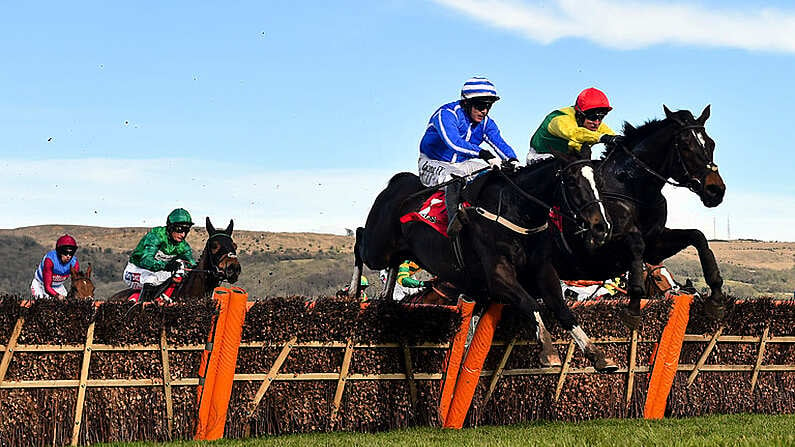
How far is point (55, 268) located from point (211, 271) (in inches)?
145

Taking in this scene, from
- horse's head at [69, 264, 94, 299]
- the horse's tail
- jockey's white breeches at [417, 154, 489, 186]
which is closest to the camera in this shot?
jockey's white breeches at [417, 154, 489, 186]

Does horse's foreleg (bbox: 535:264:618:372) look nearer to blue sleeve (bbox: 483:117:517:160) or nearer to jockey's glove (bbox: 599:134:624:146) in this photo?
jockey's glove (bbox: 599:134:624:146)

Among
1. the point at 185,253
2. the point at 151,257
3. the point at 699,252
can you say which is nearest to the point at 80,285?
the point at 151,257

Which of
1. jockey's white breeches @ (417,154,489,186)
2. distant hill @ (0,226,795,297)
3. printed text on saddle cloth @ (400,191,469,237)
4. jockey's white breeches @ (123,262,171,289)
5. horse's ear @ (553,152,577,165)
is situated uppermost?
horse's ear @ (553,152,577,165)

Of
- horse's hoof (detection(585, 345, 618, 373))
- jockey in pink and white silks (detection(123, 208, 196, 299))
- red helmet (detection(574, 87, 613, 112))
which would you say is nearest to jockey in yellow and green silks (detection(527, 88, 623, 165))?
red helmet (detection(574, 87, 613, 112))

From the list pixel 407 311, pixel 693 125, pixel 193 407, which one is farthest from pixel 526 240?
pixel 193 407

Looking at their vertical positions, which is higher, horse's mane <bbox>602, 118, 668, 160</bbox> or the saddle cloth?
horse's mane <bbox>602, 118, 668, 160</bbox>

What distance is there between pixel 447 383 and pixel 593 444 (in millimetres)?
2224

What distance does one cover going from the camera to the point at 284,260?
2933 inches

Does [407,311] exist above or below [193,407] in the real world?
above

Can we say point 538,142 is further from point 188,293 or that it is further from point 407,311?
point 188,293

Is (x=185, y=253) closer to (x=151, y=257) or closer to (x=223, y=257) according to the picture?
(x=151, y=257)

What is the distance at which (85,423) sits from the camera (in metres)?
7.75

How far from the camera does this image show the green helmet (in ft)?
38.5
